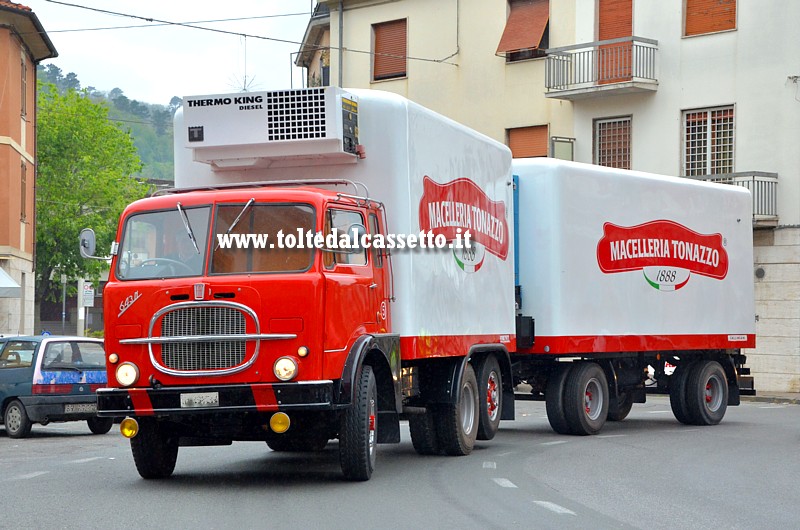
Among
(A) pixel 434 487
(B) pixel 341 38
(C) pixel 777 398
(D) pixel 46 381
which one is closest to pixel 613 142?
(C) pixel 777 398

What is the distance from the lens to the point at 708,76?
109 feet

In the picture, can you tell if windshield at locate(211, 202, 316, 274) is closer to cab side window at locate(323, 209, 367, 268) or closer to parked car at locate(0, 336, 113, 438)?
cab side window at locate(323, 209, 367, 268)

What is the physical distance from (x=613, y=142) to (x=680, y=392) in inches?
644

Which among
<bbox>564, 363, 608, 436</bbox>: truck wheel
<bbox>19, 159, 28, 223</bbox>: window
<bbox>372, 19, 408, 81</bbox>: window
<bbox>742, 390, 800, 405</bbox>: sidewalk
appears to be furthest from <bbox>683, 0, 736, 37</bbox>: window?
<bbox>19, 159, 28, 223</bbox>: window

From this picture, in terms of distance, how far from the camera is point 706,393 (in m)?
20.1

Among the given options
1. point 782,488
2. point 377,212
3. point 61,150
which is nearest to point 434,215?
point 377,212

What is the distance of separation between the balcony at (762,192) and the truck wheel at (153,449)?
22.5m

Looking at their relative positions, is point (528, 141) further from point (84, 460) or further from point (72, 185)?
point (72, 185)

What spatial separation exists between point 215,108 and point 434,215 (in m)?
2.51

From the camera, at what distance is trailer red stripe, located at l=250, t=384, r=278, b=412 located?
1084cm

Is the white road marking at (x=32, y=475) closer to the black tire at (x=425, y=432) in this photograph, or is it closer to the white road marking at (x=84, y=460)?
the white road marking at (x=84, y=460)

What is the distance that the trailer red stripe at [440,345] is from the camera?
42.0 feet

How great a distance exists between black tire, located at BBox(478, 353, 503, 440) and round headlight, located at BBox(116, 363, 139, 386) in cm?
508

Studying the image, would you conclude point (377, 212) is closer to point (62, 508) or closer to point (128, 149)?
point (62, 508)
